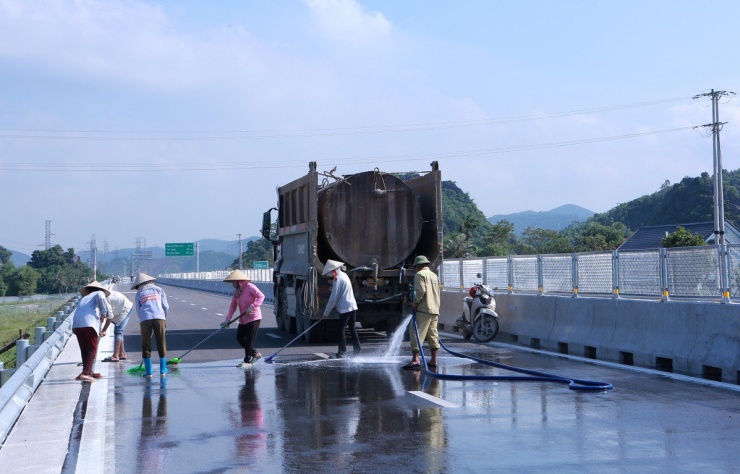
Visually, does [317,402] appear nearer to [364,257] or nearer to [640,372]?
[640,372]

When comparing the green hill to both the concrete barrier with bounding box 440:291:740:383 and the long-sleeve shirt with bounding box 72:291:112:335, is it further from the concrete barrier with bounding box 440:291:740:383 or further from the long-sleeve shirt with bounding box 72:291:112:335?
the long-sleeve shirt with bounding box 72:291:112:335

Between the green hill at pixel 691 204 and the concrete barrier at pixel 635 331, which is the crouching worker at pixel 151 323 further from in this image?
the green hill at pixel 691 204

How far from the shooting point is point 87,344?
13.4 m

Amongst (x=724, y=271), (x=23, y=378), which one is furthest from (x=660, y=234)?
(x=23, y=378)

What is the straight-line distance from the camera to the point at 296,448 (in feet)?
27.1

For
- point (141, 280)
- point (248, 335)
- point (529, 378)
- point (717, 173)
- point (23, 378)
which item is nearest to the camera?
point (23, 378)

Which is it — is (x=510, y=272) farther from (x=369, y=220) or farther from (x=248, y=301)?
(x=248, y=301)

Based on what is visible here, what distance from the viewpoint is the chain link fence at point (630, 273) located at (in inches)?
553

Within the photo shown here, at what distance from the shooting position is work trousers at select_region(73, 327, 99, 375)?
1338cm

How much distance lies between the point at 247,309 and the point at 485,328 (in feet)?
21.1

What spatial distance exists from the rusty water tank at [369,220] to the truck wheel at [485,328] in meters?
2.08

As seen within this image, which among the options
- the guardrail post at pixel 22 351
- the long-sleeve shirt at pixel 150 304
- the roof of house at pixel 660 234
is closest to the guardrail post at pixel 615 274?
the long-sleeve shirt at pixel 150 304

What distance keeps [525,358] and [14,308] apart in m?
52.0

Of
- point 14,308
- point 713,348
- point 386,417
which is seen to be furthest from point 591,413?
point 14,308
